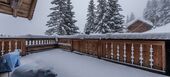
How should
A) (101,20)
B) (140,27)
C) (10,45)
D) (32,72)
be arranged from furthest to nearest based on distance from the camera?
(140,27) → (101,20) → (10,45) → (32,72)

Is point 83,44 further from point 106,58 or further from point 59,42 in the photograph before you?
point 59,42

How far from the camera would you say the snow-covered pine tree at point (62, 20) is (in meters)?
24.0

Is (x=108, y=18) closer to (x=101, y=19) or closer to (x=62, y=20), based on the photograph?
(x=101, y=19)

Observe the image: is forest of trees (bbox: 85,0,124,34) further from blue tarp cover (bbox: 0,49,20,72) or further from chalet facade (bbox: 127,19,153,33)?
blue tarp cover (bbox: 0,49,20,72)

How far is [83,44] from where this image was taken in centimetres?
938

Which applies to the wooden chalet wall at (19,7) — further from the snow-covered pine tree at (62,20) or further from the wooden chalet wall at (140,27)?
the wooden chalet wall at (140,27)

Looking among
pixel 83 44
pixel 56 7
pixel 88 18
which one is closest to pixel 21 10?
pixel 83 44

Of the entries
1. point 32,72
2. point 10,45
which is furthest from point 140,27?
point 32,72

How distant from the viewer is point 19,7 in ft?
17.8

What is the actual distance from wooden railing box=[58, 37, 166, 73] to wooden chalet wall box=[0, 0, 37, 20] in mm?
2826

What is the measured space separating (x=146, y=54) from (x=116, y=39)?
1.36m

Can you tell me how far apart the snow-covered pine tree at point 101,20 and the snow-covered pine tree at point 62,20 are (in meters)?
2.65

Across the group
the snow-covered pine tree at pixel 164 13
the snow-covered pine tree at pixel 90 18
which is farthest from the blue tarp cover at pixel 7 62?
the snow-covered pine tree at pixel 164 13

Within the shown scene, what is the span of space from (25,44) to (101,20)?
15.7 metres
